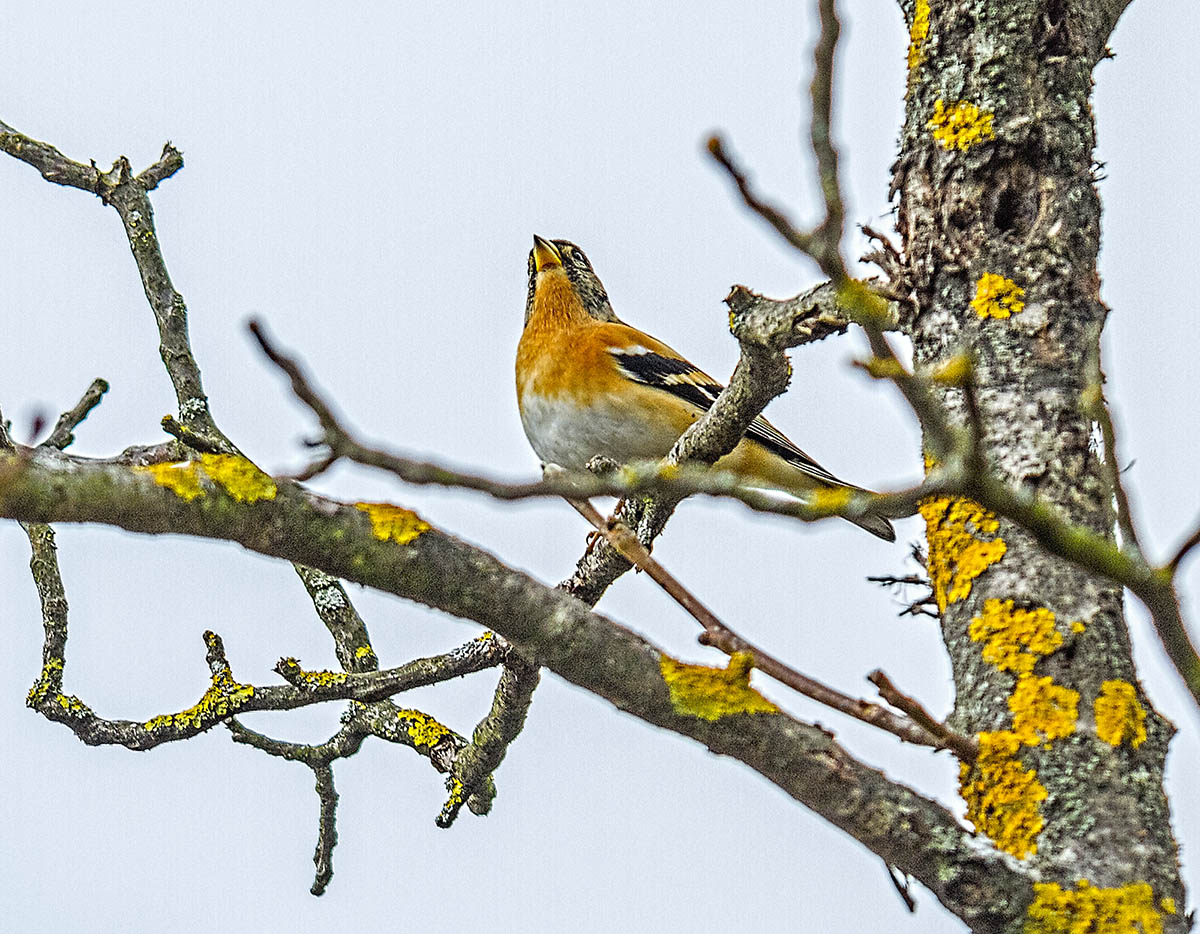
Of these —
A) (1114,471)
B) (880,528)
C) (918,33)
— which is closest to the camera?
(1114,471)

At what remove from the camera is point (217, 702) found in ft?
11.4

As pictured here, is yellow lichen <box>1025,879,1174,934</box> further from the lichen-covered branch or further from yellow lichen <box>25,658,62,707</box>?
yellow lichen <box>25,658,62,707</box>

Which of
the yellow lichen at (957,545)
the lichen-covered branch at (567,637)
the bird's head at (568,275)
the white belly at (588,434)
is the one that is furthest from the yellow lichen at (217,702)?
the bird's head at (568,275)

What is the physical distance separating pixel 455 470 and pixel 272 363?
0.82 feet

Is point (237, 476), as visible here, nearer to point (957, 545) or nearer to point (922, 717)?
point (922, 717)

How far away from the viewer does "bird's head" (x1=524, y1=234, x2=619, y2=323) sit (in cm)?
620

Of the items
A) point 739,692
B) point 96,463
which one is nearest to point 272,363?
point 96,463

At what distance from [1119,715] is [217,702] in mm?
2234

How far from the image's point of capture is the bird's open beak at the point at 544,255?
246 inches

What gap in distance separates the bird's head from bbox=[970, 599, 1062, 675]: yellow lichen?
3.84 m

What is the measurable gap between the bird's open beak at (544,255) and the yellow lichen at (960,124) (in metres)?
3.37

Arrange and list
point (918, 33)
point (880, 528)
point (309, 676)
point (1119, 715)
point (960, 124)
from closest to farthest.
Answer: point (1119, 715) → point (960, 124) → point (918, 33) → point (309, 676) → point (880, 528)

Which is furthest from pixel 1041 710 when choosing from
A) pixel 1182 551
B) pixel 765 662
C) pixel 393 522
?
pixel 393 522

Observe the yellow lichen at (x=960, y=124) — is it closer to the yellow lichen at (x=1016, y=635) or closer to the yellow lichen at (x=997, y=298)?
the yellow lichen at (x=997, y=298)
